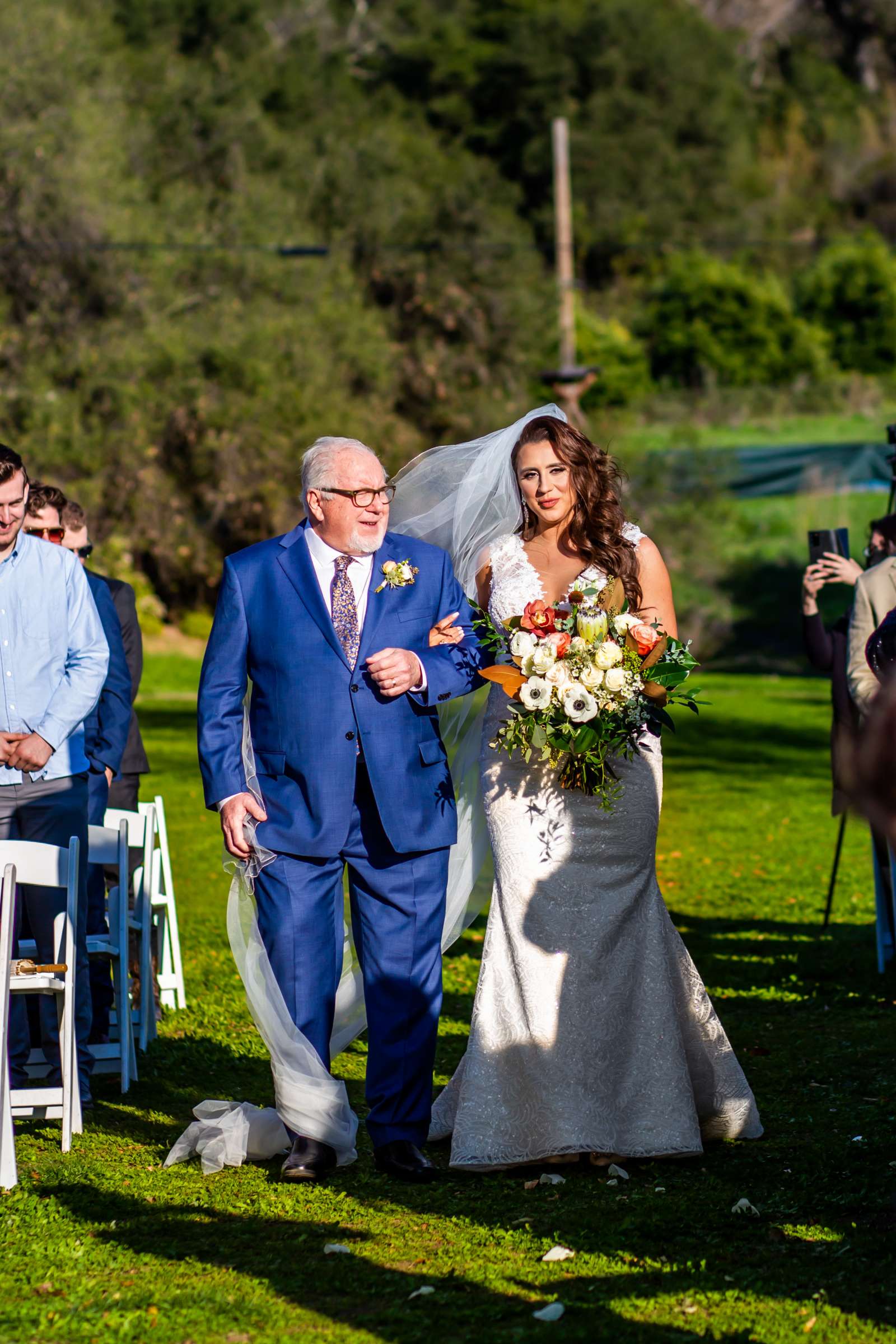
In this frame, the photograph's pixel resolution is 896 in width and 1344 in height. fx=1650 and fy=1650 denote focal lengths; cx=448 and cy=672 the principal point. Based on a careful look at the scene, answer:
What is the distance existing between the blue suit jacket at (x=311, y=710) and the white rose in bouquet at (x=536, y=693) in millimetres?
Result: 250

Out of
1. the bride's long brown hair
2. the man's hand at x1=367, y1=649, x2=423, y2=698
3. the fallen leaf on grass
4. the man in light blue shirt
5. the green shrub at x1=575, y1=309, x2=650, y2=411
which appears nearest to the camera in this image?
the fallen leaf on grass

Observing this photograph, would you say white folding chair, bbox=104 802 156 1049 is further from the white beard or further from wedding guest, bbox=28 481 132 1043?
the white beard

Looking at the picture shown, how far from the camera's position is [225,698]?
5.46 meters

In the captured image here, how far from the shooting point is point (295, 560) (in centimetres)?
558

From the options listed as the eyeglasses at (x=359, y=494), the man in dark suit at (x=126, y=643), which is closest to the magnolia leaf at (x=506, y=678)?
the eyeglasses at (x=359, y=494)

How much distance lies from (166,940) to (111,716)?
2.13 metres

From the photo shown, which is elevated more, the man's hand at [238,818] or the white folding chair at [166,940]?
the man's hand at [238,818]

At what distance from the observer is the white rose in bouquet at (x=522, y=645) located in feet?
18.3

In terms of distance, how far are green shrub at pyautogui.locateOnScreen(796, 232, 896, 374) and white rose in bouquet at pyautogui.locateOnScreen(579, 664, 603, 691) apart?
4725cm

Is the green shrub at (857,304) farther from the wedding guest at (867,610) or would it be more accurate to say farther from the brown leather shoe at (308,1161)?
the brown leather shoe at (308,1161)

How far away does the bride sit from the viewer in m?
5.57

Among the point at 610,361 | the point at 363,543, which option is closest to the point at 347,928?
the point at 363,543

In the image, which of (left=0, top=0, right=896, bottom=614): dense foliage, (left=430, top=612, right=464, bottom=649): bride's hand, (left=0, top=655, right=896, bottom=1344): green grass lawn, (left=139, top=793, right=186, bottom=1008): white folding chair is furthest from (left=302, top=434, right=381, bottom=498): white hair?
(left=0, top=0, right=896, bottom=614): dense foliage

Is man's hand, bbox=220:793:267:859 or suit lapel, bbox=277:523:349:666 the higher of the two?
suit lapel, bbox=277:523:349:666
